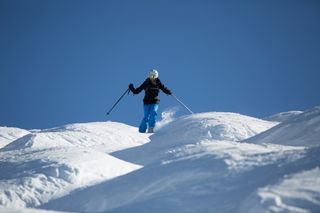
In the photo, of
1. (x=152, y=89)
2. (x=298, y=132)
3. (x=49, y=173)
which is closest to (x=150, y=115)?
(x=152, y=89)

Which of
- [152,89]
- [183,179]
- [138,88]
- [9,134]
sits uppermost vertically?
[138,88]

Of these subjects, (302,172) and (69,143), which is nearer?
(302,172)

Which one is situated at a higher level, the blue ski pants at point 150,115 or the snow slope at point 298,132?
the blue ski pants at point 150,115

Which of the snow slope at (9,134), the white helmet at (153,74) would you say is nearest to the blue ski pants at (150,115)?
the white helmet at (153,74)

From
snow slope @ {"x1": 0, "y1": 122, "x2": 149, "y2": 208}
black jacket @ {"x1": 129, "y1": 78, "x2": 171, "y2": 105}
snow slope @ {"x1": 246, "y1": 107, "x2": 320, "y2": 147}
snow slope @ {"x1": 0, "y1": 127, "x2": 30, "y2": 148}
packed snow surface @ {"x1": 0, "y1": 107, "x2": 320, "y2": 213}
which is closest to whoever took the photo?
packed snow surface @ {"x1": 0, "y1": 107, "x2": 320, "y2": 213}

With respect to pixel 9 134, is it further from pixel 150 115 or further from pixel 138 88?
pixel 150 115

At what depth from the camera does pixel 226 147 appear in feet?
18.7

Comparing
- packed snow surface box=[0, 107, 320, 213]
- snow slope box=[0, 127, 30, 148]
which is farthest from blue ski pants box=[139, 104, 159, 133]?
snow slope box=[0, 127, 30, 148]

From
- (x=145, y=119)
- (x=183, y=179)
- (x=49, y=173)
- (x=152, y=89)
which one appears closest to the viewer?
(x=183, y=179)

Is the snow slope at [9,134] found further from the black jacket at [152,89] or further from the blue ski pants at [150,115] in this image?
the black jacket at [152,89]

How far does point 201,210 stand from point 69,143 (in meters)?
9.98

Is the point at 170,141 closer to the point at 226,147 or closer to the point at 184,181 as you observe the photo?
the point at 226,147

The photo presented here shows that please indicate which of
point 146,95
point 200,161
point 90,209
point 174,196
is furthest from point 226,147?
point 146,95

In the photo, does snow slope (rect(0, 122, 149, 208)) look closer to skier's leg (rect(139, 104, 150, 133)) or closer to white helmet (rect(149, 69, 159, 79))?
skier's leg (rect(139, 104, 150, 133))
